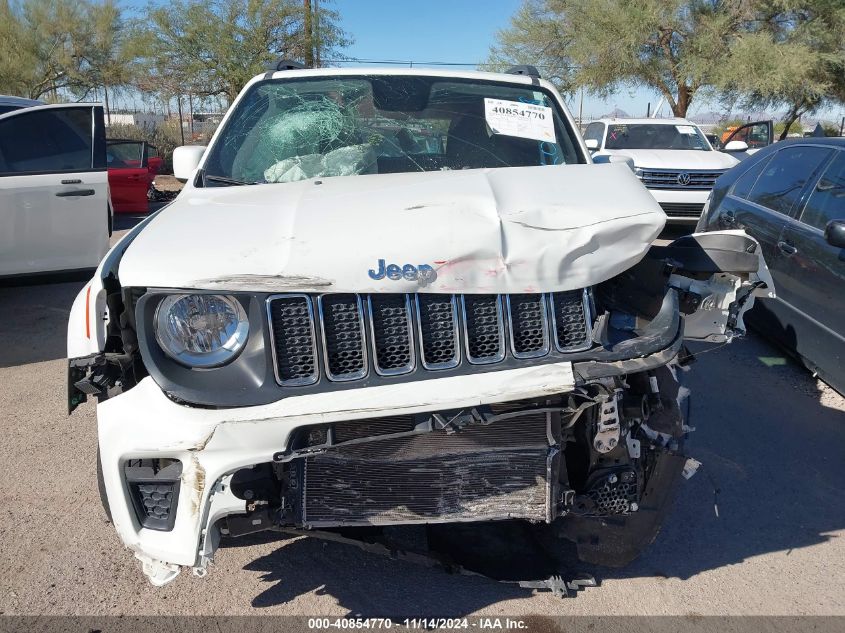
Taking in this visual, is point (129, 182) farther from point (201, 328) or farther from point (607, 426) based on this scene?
point (607, 426)

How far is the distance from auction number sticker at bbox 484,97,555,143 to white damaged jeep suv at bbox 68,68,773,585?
1.03 metres

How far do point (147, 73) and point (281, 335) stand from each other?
21.7 m

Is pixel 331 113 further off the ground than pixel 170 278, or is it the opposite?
pixel 331 113

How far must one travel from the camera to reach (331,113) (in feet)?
12.8

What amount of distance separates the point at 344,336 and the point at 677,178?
354 inches

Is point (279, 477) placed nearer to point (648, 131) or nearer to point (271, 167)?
point (271, 167)

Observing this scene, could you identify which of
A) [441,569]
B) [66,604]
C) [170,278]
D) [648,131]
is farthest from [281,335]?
[648,131]

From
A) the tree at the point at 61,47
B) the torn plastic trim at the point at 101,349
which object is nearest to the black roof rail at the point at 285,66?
the torn plastic trim at the point at 101,349

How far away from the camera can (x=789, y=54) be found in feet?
63.0

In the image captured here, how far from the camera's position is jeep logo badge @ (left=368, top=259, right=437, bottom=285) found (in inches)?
87.4

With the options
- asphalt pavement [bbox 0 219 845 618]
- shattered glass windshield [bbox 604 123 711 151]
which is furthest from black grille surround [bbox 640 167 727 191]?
asphalt pavement [bbox 0 219 845 618]

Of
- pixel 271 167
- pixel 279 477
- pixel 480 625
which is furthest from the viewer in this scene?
pixel 271 167

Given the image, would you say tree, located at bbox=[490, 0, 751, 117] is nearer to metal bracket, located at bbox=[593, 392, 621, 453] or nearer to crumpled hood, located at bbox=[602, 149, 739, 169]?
crumpled hood, located at bbox=[602, 149, 739, 169]

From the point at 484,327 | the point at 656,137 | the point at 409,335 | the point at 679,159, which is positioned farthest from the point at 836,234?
the point at 656,137
